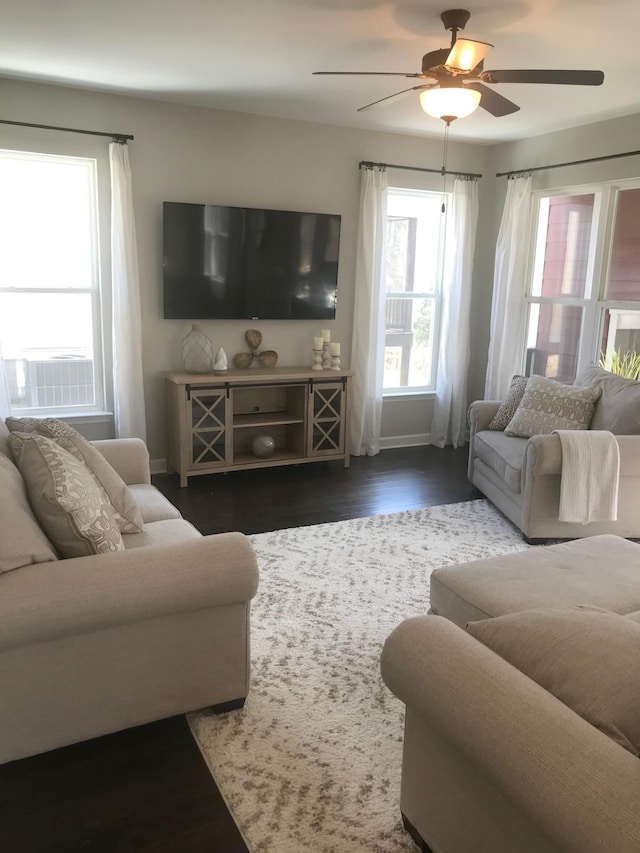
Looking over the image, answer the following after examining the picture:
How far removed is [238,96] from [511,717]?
4.23 metres

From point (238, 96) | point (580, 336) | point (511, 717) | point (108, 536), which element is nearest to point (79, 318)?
point (238, 96)

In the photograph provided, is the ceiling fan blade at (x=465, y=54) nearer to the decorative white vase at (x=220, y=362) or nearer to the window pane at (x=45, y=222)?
the decorative white vase at (x=220, y=362)

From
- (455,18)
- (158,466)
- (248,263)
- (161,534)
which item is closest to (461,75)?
(455,18)

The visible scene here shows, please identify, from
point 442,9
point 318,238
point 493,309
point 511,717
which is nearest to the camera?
point 511,717

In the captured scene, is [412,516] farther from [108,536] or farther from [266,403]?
[108,536]

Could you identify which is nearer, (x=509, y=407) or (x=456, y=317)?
(x=509, y=407)

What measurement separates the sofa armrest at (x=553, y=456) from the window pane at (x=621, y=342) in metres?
1.20

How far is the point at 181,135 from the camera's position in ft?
15.4

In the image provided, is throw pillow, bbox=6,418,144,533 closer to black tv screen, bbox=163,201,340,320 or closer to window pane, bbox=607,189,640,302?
black tv screen, bbox=163,201,340,320

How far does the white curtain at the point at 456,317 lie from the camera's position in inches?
227

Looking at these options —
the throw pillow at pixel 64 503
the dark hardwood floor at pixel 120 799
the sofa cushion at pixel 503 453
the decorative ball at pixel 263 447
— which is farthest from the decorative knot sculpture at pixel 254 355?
the dark hardwood floor at pixel 120 799

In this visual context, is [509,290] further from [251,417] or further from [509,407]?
[251,417]

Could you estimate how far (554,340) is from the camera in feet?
18.2

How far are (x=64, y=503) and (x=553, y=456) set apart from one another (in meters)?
2.69
